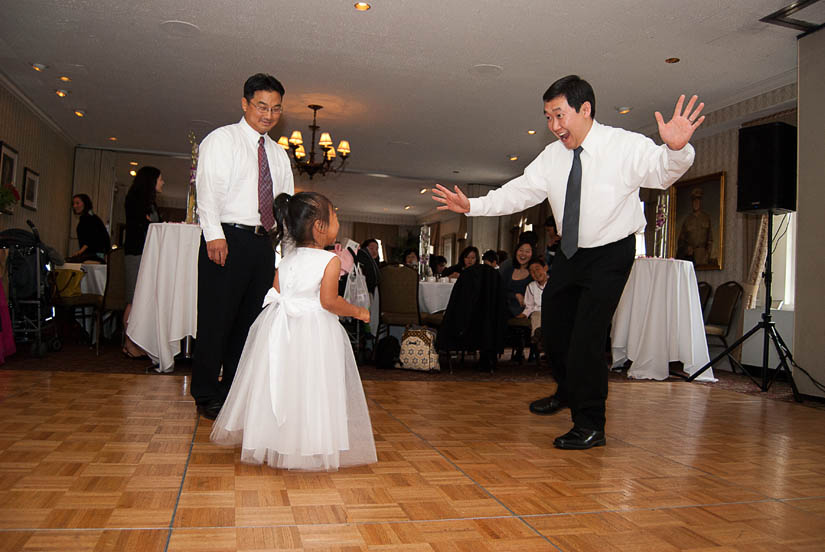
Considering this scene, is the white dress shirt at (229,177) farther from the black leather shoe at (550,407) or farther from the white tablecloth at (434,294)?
the white tablecloth at (434,294)

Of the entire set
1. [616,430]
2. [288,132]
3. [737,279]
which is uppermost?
[288,132]

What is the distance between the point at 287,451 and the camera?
6.64 feet

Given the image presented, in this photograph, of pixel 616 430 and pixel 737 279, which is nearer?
pixel 616 430

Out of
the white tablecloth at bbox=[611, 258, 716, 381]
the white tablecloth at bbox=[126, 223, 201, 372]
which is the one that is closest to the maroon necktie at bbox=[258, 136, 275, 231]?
the white tablecloth at bbox=[126, 223, 201, 372]

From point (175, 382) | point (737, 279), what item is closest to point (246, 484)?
point (175, 382)

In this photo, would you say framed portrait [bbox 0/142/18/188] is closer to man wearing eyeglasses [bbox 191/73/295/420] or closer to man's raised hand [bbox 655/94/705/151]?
man wearing eyeglasses [bbox 191/73/295/420]

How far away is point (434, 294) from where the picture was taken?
234 inches

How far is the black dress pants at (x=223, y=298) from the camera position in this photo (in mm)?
2697

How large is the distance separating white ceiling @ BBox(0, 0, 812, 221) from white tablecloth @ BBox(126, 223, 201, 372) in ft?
6.78

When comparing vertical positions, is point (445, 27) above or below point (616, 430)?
above

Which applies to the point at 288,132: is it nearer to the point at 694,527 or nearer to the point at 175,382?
the point at 175,382

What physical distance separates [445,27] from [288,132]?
4337 mm

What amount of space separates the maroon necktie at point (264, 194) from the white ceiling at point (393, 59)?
9.11 feet

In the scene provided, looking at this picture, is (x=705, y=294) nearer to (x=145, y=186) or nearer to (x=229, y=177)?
(x=145, y=186)
